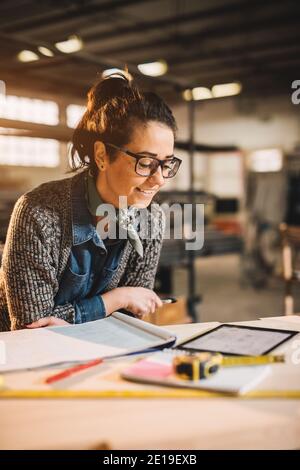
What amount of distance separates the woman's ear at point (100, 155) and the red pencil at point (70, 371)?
0.79 metres

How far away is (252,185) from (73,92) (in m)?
3.82

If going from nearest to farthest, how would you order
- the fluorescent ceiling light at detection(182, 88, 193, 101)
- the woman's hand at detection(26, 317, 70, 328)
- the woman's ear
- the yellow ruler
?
the yellow ruler < the woman's hand at detection(26, 317, 70, 328) < the woman's ear < the fluorescent ceiling light at detection(182, 88, 193, 101)

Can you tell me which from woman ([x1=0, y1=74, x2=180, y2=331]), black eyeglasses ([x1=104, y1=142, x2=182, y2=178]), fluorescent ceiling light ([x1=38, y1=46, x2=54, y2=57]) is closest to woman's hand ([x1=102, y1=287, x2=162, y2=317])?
woman ([x1=0, y1=74, x2=180, y2=331])

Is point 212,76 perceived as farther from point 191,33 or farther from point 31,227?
point 31,227

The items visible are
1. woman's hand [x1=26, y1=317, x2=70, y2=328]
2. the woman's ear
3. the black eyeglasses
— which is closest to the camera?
woman's hand [x1=26, y1=317, x2=70, y2=328]

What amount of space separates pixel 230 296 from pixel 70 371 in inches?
204

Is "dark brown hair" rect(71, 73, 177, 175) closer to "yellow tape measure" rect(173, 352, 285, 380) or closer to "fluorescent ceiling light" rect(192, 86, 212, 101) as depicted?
"yellow tape measure" rect(173, 352, 285, 380)

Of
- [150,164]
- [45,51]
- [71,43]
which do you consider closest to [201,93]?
[45,51]

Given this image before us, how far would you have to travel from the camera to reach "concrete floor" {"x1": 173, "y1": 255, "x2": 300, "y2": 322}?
195 inches

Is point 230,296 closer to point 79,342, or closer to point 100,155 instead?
point 100,155

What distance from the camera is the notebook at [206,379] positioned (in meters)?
0.87

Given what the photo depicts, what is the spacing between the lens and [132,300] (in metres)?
1.59

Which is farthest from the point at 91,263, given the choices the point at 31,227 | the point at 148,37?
the point at 148,37
